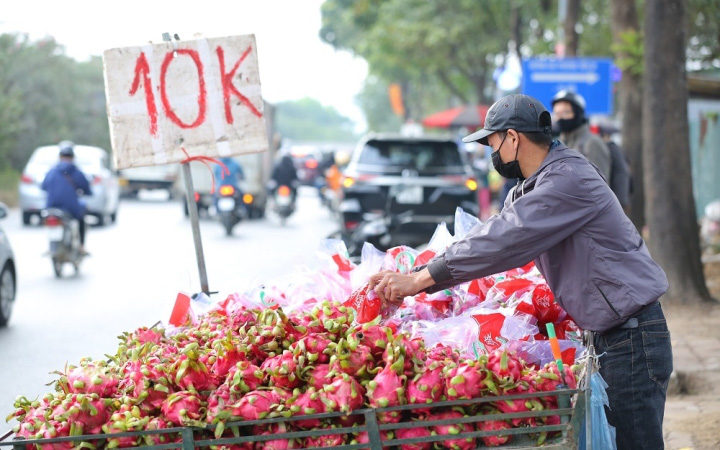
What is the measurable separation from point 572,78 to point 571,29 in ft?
12.2

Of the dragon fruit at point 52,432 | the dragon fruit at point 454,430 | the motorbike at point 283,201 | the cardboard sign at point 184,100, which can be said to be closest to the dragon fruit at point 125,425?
the dragon fruit at point 52,432

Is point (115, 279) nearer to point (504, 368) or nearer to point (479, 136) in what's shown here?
point (479, 136)

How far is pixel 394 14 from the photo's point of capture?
35594mm

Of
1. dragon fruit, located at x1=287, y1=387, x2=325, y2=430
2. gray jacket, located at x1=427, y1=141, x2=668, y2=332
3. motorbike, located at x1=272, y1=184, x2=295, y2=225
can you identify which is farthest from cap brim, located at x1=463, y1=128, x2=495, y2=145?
motorbike, located at x1=272, y1=184, x2=295, y2=225

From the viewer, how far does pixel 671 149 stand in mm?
9586

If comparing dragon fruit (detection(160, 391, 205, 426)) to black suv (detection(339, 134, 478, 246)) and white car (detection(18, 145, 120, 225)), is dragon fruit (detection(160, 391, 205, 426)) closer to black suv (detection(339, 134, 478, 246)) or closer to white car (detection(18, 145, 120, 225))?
black suv (detection(339, 134, 478, 246))

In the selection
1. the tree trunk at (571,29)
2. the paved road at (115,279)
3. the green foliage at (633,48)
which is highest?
the tree trunk at (571,29)

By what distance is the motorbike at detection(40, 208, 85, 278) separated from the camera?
12.8 metres

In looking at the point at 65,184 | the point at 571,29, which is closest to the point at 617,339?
the point at 65,184

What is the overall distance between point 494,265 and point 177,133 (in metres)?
2.25

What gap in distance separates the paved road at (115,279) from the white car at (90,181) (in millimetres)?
440

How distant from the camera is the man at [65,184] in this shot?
1292 cm

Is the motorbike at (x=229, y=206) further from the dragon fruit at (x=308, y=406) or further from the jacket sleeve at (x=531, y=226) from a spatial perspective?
the dragon fruit at (x=308, y=406)

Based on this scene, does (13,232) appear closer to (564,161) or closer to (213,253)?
(213,253)
